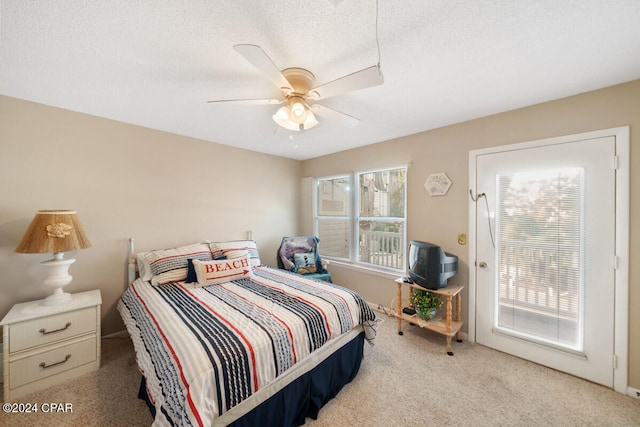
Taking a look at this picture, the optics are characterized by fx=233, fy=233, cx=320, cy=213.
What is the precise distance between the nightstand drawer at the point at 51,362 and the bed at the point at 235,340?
38 cm

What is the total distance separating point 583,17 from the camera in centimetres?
119

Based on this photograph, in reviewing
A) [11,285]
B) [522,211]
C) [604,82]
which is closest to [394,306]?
[522,211]

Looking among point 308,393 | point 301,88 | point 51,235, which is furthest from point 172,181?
point 308,393

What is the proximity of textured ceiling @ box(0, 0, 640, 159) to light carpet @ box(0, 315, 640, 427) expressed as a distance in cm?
239

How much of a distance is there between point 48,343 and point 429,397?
9.88 feet

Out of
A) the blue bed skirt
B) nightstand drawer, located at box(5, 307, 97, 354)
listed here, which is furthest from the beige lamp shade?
the blue bed skirt

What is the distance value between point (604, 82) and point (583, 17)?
1024 millimetres

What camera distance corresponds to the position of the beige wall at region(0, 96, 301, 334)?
2.07m

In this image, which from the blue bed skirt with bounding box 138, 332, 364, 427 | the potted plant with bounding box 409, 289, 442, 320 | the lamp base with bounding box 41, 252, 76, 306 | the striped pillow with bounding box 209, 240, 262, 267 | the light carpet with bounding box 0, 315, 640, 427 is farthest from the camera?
the striped pillow with bounding box 209, 240, 262, 267

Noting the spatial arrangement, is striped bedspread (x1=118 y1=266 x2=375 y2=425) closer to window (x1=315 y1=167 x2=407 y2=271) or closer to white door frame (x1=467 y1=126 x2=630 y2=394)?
window (x1=315 y1=167 x2=407 y2=271)

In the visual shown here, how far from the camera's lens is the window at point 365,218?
330cm

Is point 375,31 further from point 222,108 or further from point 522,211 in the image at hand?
point 522,211

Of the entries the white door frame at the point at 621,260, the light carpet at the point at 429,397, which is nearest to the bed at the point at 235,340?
the light carpet at the point at 429,397

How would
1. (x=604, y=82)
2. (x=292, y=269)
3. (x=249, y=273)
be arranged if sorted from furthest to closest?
(x=292, y=269) → (x=249, y=273) → (x=604, y=82)
